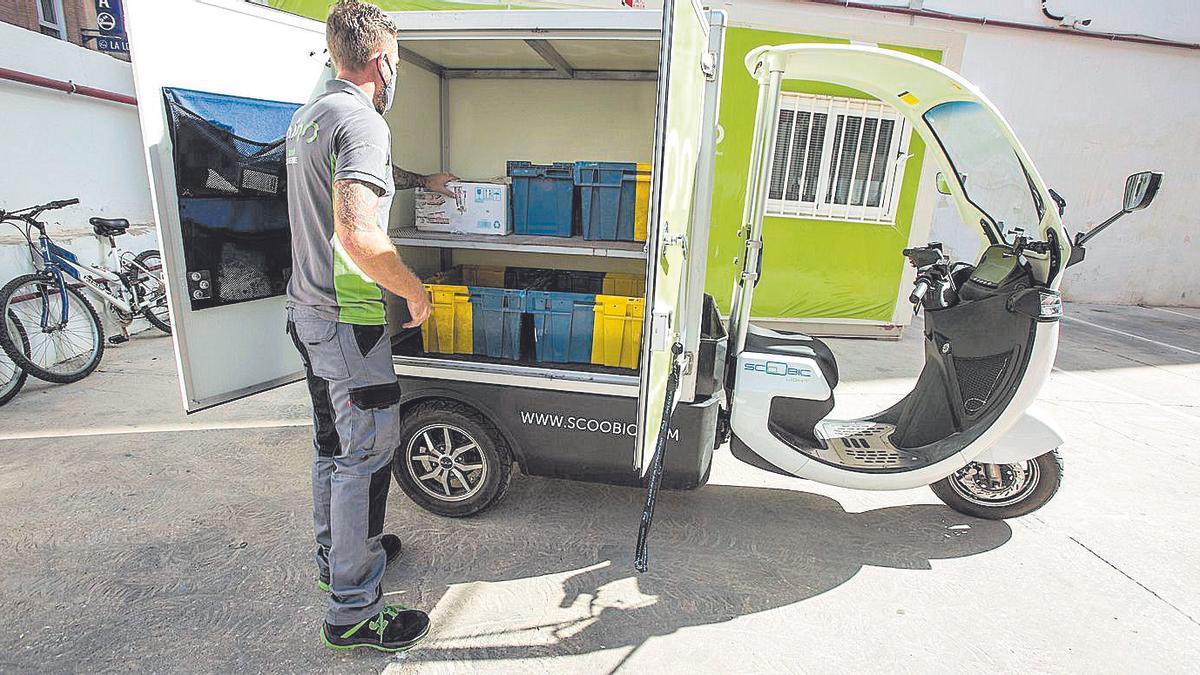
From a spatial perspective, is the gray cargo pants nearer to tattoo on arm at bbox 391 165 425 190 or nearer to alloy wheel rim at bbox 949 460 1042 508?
tattoo on arm at bbox 391 165 425 190

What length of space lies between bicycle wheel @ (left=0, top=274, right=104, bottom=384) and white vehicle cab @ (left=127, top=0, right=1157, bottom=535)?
2741 mm

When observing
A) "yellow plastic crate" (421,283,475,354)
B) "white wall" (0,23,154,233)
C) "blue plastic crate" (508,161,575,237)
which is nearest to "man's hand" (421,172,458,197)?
"blue plastic crate" (508,161,575,237)

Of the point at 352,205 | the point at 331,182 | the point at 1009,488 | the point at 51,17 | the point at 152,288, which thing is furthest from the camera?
the point at 51,17

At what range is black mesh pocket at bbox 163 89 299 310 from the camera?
85.0 inches

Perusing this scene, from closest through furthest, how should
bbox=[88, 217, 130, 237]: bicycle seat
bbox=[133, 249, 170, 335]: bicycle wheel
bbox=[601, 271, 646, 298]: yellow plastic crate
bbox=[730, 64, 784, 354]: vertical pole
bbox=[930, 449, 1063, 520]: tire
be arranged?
1. bbox=[730, 64, 784, 354]: vertical pole
2. bbox=[930, 449, 1063, 520]: tire
3. bbox=[601, 271, 646, 298]: yellow plastic crate
4. bbox=[88, 217, 130, 237]: bicycle seat
5. bbox=[133, 249, 170, 335]: bicycle wheel

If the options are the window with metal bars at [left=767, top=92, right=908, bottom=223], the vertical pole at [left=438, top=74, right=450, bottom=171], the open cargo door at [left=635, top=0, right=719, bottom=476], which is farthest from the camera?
the window with metal bars at [left=767, top=92, right=908, bottom=223]

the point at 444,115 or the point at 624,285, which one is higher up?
the point at 444,115

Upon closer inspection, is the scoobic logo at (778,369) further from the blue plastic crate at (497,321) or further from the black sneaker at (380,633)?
the black sneaker at (380,633)

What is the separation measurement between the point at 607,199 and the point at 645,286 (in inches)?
37.5

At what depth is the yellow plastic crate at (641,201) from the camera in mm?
2783

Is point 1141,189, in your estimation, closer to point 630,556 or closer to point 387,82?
point 630,556

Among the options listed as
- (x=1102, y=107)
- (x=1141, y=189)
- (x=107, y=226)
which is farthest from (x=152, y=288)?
(x=1102, y=107)

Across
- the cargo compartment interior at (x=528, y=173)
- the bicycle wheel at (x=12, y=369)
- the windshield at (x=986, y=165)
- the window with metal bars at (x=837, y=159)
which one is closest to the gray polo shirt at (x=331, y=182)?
the cargo compartment interior at (x=528, y=173)

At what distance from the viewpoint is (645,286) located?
200 centimetres
